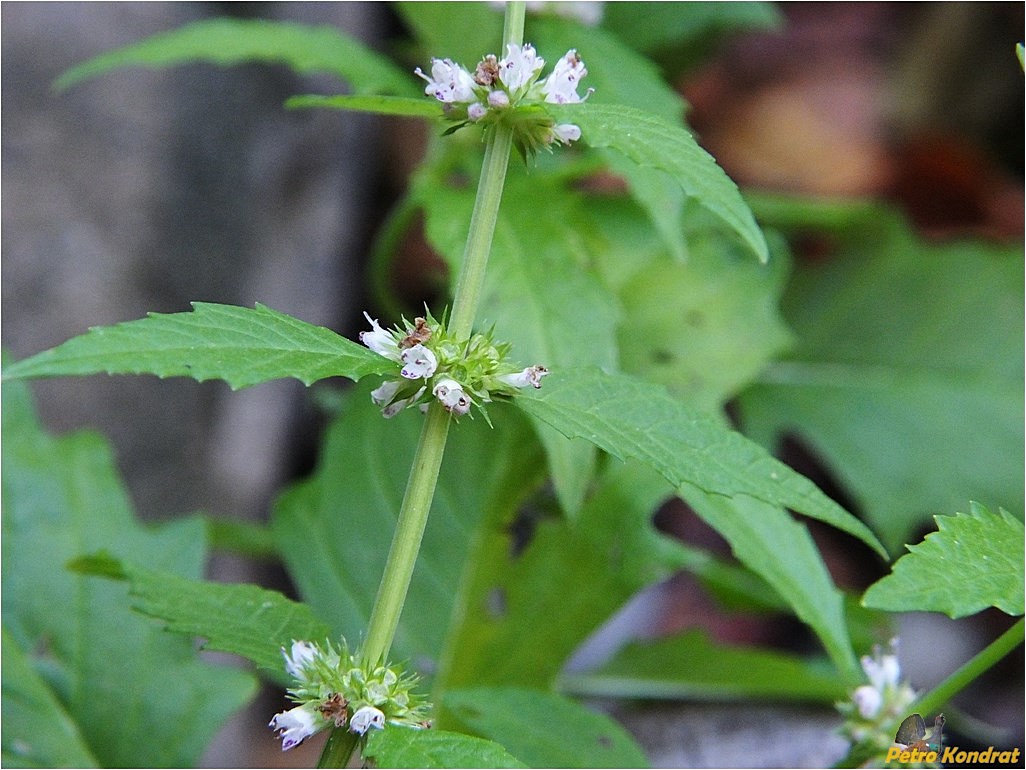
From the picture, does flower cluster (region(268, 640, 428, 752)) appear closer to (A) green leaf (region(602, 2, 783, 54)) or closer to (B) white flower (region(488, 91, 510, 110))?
(B) white flower (region(488, 91, 510, 110))

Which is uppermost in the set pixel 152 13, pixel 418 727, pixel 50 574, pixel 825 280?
pixel 152 13

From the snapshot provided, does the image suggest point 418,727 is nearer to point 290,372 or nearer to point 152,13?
point 290,372

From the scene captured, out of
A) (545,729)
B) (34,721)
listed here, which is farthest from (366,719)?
(34,721)

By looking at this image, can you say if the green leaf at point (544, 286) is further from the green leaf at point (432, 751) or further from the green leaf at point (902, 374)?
the green leaf at point (902, 374)

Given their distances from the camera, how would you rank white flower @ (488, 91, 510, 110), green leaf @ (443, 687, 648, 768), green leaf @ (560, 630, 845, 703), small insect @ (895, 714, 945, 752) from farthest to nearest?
green leaf @ (560, 630, 845, 703) → green leaf @ (443, 687, 648, 768) → small insect @ (895, 714, 945, 752) → white flower @ (488, 91, 510, 110)

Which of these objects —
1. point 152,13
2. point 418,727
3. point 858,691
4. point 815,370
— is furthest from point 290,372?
point 815,370

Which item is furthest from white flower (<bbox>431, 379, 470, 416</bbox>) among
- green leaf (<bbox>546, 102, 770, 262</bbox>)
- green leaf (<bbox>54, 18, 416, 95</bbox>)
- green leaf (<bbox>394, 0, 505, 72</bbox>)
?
green leaf (<bbox>394, 0, 505, 72</bbox>)
